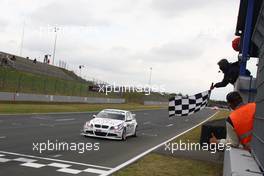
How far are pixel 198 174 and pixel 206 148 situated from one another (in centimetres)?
645

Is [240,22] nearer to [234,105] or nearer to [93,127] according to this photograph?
[234,105]

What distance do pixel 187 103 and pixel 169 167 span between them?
2.10 meters

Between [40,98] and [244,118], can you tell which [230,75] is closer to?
[244,118]

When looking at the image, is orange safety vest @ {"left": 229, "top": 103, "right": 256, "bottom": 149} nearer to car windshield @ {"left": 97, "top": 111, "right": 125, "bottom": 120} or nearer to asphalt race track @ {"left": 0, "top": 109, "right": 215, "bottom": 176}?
asphalt race track @ {"left": 0, "top": 109, "right": 215, "bottom": 176}

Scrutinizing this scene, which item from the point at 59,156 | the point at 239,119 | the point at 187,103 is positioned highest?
the point at 187,103

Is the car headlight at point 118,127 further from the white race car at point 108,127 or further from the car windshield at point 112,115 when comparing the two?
the car windshield at point 112,115

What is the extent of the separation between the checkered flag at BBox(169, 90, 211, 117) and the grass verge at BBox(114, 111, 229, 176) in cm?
141

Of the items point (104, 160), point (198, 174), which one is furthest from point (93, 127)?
point (198, 174)

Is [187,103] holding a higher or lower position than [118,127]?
higher

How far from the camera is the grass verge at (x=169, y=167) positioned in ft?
36.9

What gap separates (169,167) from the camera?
1234cm

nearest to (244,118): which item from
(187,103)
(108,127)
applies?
(187,103)

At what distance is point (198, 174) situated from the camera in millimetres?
11508

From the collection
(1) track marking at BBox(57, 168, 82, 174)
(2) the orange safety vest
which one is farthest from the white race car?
(2) the orange safety vest
